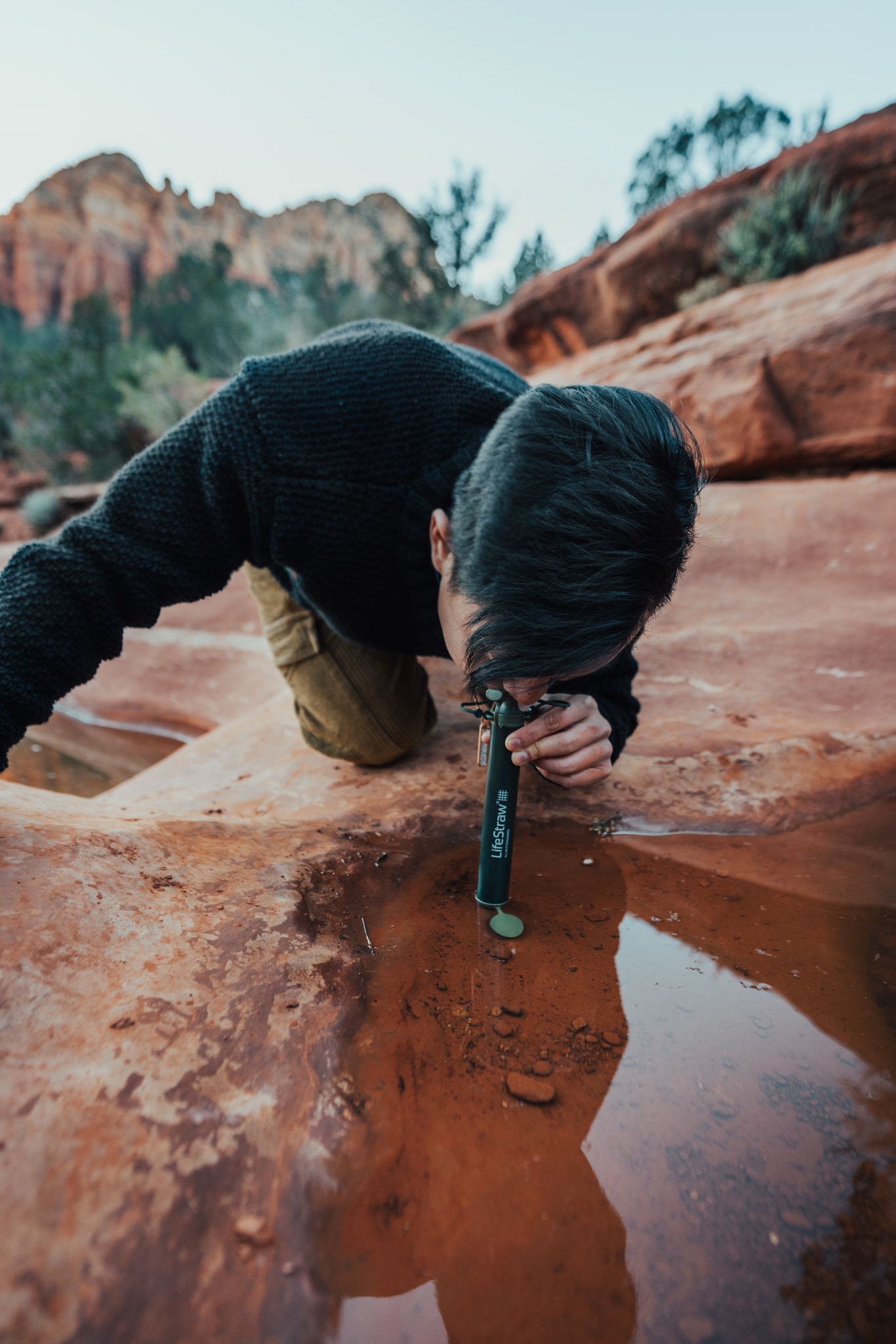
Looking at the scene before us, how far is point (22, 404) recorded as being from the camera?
48.2 ft

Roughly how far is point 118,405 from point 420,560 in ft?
49.7

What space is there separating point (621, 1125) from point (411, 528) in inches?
43.3

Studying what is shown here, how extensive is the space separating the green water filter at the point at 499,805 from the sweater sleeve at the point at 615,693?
1.47 ft

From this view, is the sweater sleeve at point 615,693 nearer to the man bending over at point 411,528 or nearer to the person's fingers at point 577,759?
the man bending over at point 411,528

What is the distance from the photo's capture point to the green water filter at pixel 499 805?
3.83 feet

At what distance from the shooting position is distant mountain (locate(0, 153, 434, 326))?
86.6 feet

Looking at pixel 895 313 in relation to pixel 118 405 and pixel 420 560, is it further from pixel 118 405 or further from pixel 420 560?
pixel 118 405

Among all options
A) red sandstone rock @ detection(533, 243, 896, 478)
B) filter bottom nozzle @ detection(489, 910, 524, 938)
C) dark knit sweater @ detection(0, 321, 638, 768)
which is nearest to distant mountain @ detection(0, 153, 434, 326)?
red sandstone rock @ detection(533, 243, 896, 478)

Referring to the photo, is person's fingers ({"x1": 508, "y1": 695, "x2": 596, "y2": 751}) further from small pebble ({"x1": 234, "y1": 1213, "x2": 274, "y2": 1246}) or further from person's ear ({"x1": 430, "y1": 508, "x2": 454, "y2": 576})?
small pebble ({"x1": 234, "y1": 1213, "x2": 274, "y2": 1246})

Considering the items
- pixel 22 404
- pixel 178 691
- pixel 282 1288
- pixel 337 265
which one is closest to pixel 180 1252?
pixel 282 1288

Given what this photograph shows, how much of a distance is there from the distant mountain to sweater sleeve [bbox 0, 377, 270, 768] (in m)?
26.8

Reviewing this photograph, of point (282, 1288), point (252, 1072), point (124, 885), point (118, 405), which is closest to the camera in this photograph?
point (282, 1288)

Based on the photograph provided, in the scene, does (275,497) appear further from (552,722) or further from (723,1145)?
(723,1145)

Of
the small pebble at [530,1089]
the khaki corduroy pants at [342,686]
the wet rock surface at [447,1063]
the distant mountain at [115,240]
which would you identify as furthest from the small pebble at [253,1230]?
the distant mountain at [115,240]
